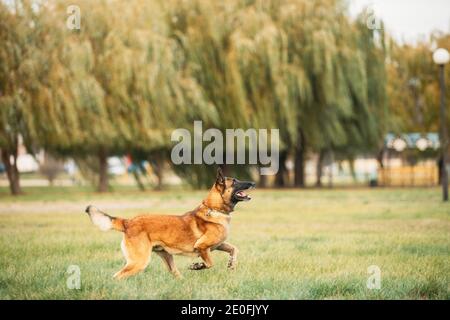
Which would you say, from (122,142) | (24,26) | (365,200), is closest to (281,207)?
(365,200)

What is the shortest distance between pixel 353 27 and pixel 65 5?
11.0 metres

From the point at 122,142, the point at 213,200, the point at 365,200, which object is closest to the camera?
the point at 213,200

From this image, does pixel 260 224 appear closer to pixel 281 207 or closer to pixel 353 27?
pixel 281 207

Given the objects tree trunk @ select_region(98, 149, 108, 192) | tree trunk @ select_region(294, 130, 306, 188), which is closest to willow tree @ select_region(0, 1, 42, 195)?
tree trunk @ select_region(98, 149, 108, 192)

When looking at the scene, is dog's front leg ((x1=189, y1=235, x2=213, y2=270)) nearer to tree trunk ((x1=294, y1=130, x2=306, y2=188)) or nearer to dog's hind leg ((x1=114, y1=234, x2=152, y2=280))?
dog's hind leg ((x1=114, y1=234, x2=152, y2=280))

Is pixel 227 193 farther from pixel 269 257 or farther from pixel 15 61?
pixel 15 61

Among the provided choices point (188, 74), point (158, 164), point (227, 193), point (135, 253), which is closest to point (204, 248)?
point (227, 193)

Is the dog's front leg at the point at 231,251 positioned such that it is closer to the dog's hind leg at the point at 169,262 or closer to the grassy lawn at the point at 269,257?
the grassy lawn at the point at 269,257

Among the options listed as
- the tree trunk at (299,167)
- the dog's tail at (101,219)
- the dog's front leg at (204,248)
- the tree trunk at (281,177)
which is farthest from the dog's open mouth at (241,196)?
the tree trunk at (281,177)

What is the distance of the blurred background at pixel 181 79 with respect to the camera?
2680 cm

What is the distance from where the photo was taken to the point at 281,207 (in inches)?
825

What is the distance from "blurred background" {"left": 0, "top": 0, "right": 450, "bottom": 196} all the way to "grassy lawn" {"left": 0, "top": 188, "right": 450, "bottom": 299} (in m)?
7.80

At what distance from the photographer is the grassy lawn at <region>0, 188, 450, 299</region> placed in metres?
7.94
